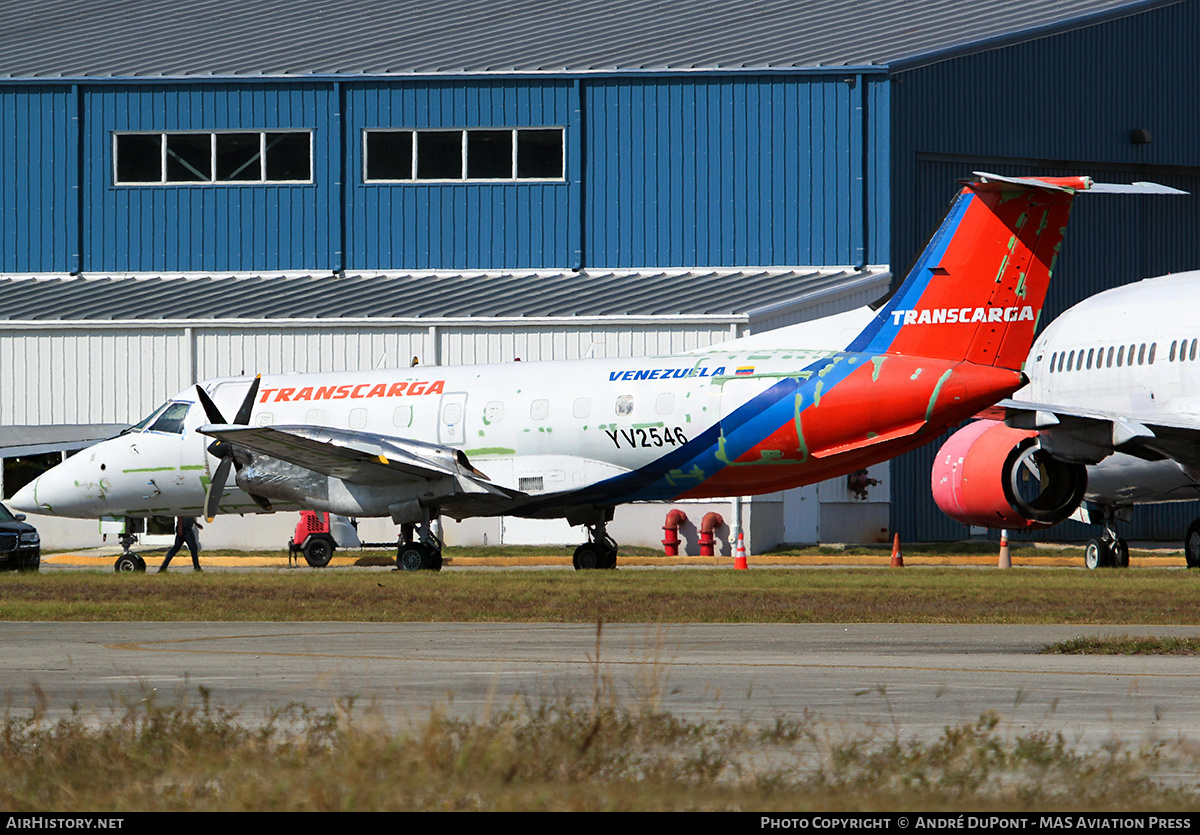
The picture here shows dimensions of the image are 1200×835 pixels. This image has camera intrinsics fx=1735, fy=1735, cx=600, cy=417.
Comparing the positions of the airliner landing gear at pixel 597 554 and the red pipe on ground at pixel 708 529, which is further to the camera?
the red pipe on ground at pixel 708 529

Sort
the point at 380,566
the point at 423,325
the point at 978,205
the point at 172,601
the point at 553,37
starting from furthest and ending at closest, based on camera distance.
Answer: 1. the point at 553,37
2. the point at 423,325
3. the point at 380,566
4. the point at 978,205
5. the point at 172,601

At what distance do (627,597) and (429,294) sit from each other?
23361mm

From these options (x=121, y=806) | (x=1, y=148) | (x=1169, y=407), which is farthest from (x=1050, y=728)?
(x=1, y=148)

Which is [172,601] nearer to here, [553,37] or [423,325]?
[423,325]

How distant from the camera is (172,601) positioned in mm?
21578

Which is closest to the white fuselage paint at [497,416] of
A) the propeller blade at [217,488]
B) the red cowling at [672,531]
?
the propeller blade at [217,488]

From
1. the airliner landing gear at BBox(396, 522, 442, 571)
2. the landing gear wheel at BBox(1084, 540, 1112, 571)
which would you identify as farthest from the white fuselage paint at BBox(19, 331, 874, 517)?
the landing gear wheel at BBox(1084, 540, 1112, 571)

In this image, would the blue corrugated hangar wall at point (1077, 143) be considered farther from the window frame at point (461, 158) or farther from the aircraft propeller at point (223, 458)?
the aircraft propeller at point (223, 458)

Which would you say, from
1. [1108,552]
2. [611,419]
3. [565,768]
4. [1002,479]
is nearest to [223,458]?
[611,419]

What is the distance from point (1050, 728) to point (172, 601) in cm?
1488

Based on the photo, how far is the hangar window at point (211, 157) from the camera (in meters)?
46.8

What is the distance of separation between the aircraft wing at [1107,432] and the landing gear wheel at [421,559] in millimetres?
9708

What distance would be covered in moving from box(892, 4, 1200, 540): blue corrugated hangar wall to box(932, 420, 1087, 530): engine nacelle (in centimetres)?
1164

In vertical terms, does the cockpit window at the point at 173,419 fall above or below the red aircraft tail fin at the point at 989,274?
below
